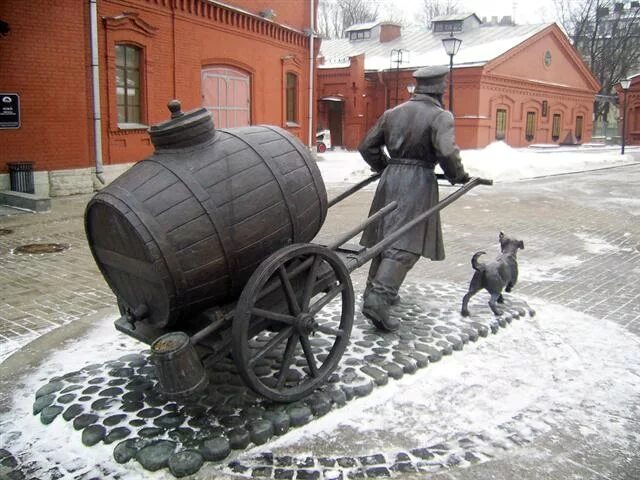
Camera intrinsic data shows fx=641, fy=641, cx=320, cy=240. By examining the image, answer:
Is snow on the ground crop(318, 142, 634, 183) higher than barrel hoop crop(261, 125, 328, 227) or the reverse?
the reverse

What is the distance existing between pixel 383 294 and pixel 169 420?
5.91 ft

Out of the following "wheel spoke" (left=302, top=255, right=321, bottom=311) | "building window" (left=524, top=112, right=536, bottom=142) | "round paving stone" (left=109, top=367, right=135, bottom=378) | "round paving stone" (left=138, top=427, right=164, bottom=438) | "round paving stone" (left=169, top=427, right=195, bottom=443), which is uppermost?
"building window" (left=524, top=112, right=536, bottom=142)

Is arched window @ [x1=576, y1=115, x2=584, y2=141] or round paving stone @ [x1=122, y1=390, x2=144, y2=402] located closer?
round paving stone @ [x1=122, y1=390, x2=144, y2=402]

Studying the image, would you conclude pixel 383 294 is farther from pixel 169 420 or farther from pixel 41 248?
pixel 41 248

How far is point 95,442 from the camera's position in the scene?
3.20 metres

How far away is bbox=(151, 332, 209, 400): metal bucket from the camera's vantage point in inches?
116

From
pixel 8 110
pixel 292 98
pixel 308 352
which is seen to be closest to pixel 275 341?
pixel 308 352

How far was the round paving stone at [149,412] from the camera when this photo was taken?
345 centimetres

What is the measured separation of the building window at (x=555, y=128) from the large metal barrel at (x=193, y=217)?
32.5 metres

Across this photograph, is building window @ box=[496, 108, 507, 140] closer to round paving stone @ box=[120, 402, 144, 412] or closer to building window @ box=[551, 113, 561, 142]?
building window @ box=[551, 113, 561, 142]

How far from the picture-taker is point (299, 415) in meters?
3.45

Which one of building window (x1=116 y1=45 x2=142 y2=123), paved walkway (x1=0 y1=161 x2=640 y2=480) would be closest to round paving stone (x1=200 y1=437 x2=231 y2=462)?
paved walkway (x1=0 y1=161 x2=640 y2=480)

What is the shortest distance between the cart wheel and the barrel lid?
767mm

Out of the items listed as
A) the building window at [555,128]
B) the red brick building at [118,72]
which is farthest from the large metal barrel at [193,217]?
the building window at [555,128]
